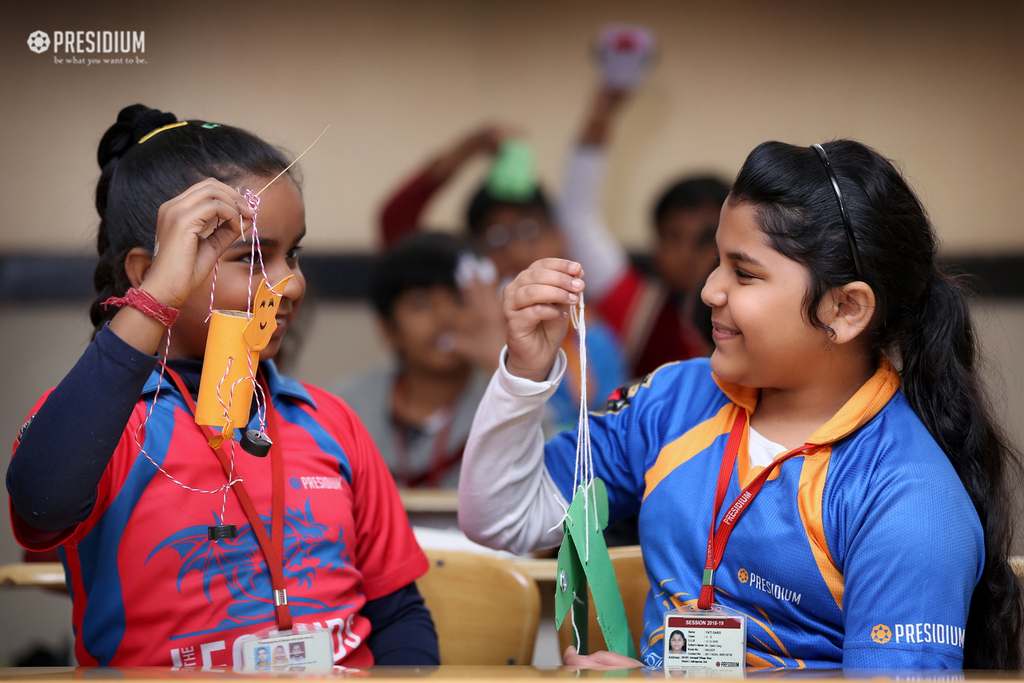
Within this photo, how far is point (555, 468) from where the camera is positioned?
142 cm

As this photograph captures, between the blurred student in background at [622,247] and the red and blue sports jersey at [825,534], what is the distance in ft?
8.02

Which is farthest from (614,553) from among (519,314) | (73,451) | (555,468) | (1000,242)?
(1000,242)

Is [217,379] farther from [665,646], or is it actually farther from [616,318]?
[616,318]

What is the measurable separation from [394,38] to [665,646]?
3684 mm

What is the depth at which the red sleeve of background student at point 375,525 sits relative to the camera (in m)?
1.38

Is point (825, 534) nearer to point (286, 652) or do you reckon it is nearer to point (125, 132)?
point (286, 652)

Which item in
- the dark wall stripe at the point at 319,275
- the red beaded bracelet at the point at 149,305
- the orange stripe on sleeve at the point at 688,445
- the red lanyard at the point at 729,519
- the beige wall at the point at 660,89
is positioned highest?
the beige wall at the point at 660,89

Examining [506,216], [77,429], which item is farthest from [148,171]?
[506,216]

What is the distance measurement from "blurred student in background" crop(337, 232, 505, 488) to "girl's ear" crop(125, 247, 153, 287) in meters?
2.08

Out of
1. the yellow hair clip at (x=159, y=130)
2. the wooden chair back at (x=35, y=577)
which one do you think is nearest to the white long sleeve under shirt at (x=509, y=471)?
the yellow hair clip at (x=159, y=130)

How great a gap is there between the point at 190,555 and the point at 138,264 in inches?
17.8

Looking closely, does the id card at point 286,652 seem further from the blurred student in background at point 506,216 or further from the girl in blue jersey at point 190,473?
the blurred student in background at point 506,216

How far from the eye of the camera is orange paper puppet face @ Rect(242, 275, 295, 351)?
1.08 meters

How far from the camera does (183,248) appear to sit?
41.1 inches
